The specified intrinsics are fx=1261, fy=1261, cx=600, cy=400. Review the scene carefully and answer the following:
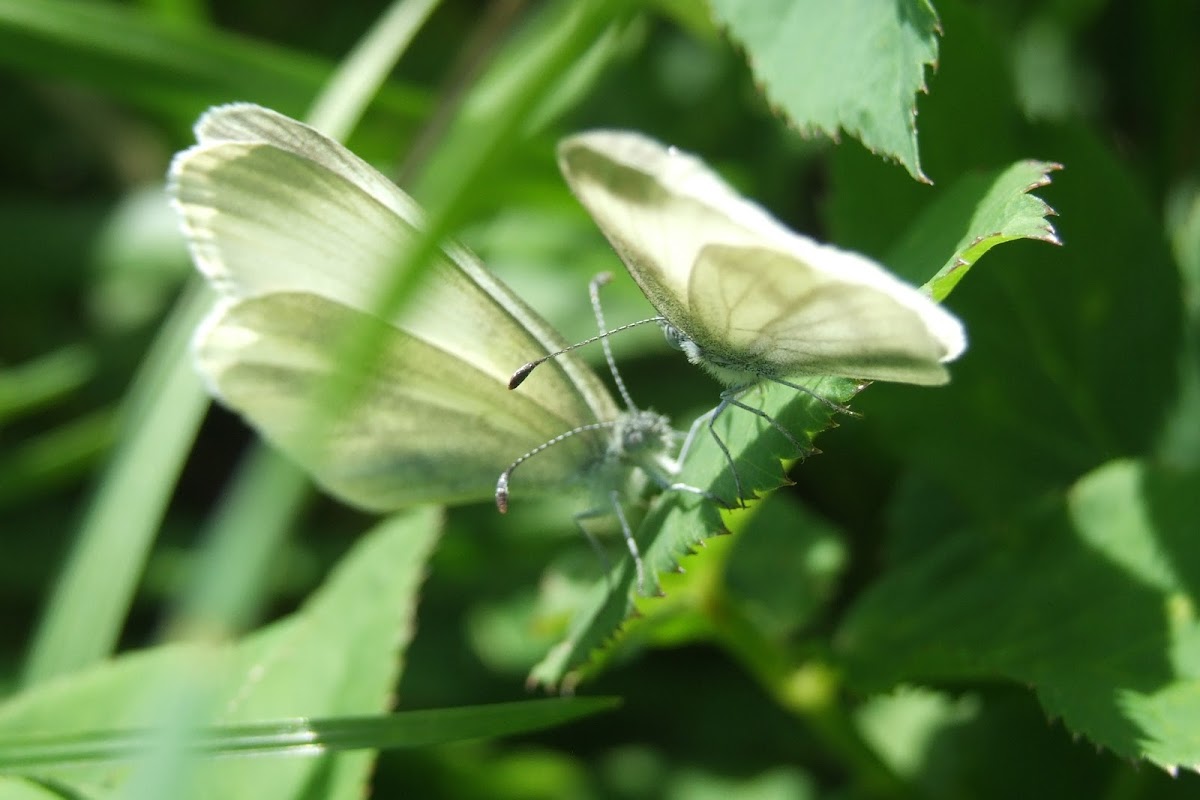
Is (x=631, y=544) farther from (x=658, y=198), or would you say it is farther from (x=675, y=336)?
(x=658, y=198)

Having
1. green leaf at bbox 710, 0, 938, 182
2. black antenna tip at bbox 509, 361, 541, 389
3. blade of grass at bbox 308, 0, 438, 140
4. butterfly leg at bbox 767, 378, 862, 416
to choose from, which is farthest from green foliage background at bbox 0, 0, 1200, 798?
black antenna tip at bbox 509, 361, 541, 389

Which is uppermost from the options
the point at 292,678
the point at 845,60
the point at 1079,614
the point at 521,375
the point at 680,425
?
the point at 845,60

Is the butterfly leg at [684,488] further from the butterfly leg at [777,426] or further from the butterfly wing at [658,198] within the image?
the butterfly wing at [658,198]

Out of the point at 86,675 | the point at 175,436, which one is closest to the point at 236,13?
the point at 175,436

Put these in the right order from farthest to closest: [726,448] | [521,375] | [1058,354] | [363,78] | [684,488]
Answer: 1. [363,78]
2. [1058,354]
3. [521,375]
4. [684,488]
5. [726,448]

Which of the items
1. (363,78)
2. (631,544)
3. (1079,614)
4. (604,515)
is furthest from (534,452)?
(363,78)

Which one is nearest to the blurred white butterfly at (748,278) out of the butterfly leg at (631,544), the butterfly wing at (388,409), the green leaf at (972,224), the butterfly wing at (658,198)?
the butterfly wing at (658,198)
